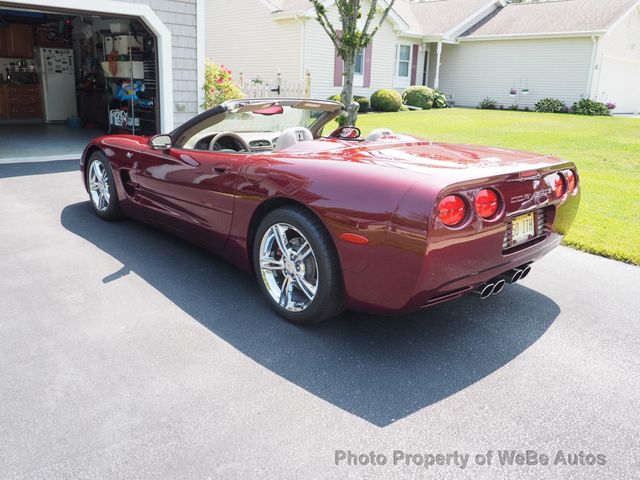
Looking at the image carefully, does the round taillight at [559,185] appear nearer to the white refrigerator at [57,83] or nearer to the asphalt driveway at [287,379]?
the asphalt driveway at [287,379]

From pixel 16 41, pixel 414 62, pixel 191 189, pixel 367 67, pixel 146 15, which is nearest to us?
pixel 191 189

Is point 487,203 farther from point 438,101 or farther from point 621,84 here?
point 621,84

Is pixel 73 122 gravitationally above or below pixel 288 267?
above

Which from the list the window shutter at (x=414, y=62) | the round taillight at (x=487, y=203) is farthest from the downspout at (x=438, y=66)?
the round taillight at (x=487, y=203)

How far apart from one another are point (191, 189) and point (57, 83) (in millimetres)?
12885

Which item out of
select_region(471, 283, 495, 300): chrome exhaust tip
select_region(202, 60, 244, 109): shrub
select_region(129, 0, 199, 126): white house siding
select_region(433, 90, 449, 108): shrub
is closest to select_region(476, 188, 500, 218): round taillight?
select_region(471, 283, 495, 300): chrome exhaust tip

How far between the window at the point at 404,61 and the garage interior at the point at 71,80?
554 inches

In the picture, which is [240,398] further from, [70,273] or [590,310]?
[590,310]

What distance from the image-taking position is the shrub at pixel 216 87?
10.4 m

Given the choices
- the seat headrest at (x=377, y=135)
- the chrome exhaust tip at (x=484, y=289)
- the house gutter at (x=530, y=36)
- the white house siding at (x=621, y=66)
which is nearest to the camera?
the chrome exhaust tip at (x=484, y=289)

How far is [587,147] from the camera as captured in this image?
11555mm

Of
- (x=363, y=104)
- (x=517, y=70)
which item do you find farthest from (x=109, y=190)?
(x=517, y=70)

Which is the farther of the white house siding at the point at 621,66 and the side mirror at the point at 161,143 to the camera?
the white house siding at the point at 621,66

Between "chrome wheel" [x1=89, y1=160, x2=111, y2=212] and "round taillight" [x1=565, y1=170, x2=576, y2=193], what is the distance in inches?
155
